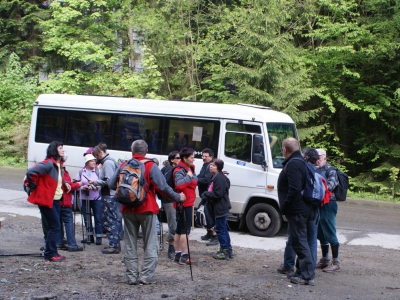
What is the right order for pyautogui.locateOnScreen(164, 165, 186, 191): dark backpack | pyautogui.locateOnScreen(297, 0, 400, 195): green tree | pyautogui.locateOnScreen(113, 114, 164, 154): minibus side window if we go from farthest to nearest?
pyautogui.locateOnScreen(297, 0, 400, 195): green tree
pyautogui.locateOnScreen(113, 114, 164, 154): minibus side window
pyautogui.locateOnScreen(164, 165, 186, 191): dark backpack

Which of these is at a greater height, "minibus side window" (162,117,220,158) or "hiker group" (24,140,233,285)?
"minibus side window" (162,117,220,158)

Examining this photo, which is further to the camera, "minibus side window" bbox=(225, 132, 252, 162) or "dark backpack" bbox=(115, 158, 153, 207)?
"minibus side window" bbox=(225, 132, 252, 162)

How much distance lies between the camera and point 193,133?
492 inches

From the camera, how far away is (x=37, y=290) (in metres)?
6.38

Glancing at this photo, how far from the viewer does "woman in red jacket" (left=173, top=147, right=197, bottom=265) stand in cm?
816

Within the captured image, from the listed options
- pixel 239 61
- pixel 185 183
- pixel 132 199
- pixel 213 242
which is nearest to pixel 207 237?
pixel 213 242

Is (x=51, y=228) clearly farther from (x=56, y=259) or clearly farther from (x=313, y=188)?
(x=313, y=188)

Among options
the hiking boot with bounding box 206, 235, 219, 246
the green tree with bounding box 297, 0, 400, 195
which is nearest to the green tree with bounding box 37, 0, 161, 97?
the green tree with bounding box 297, 0, 400, 195

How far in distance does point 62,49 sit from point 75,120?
12627 mm

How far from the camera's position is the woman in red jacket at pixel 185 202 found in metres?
8.16

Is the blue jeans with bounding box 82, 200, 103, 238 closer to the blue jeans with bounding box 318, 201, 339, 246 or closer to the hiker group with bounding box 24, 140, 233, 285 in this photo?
the hiker group with bounding box 24, 140, 233, 285

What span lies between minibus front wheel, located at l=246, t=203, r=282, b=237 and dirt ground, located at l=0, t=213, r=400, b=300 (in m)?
1.82

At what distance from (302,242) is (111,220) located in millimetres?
3465

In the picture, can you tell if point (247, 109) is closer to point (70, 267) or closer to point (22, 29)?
point (70, 267)
